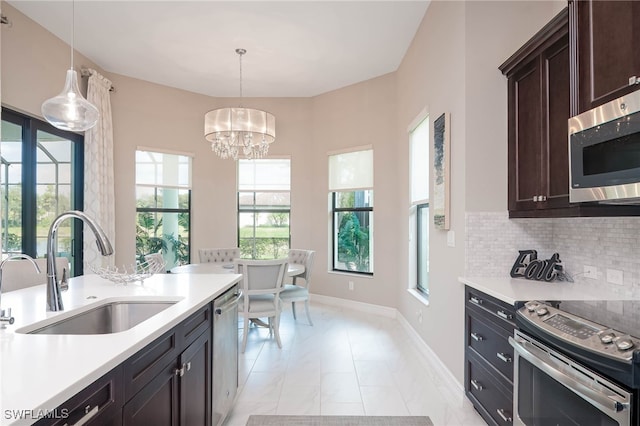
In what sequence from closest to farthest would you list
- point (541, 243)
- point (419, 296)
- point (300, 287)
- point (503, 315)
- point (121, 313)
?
point (121, 313)
point (503, 315)
point (541, 243)
point (419, 296)
point (300, 287)

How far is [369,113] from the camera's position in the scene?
5.46m

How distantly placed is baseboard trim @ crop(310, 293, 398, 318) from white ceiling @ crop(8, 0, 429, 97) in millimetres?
3299

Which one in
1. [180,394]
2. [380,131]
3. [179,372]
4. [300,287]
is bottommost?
[300,287]

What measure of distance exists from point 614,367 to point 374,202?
421 cm

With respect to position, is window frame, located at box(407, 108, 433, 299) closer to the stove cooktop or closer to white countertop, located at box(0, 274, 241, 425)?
the stove cooktop

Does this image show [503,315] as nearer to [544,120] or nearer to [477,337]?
[477,337]

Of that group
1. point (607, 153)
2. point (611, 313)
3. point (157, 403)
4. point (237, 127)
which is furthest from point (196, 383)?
point (237, 127)

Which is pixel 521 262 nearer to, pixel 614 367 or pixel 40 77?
pixel 614 367

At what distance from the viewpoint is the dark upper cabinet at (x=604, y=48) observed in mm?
1594

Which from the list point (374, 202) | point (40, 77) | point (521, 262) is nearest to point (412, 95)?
point (374, 202)

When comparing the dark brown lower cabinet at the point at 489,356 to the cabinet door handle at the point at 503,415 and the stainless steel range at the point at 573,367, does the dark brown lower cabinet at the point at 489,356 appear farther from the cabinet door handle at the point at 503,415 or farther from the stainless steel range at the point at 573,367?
the stainless steel range at the point at 573,367

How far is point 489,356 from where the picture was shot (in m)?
2.31

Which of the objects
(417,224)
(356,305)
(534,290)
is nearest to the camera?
(534,290)

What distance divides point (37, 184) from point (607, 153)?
504 cm
